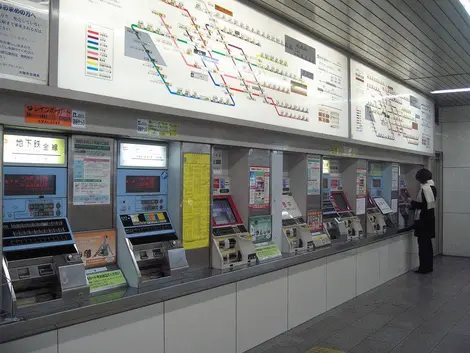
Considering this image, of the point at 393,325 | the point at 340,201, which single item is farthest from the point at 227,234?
the point at 340,201

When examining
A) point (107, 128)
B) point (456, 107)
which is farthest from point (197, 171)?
point (456, 107)

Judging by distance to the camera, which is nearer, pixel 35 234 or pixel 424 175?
pixel 35 234

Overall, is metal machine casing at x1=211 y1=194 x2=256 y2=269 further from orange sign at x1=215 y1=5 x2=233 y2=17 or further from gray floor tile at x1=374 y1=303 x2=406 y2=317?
gray floor tile at x1=374 y1=303 x2=406 y2=317

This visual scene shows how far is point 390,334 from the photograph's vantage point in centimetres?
466

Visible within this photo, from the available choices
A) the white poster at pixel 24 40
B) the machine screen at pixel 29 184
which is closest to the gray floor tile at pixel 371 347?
the machine screen at pixel 29 184

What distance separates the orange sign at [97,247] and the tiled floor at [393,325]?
1.62 metres

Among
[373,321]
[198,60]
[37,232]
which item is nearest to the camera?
[37,232]

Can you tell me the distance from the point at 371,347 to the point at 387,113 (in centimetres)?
406

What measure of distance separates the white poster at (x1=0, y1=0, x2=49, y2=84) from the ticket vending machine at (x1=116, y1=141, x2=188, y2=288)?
95 cm

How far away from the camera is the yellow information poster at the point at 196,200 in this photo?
374cm

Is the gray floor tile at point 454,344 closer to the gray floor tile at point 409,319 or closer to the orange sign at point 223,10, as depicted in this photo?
the gray floor tile at point 409,319

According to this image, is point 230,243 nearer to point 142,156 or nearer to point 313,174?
A: point 142,156

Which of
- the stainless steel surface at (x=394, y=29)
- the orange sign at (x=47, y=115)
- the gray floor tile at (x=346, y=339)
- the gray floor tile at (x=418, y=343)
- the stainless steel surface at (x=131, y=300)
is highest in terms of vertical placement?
the stainless steel surface at (x=394, y=29)

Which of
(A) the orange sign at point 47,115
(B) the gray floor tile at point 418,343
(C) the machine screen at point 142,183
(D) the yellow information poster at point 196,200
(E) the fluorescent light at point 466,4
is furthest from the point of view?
(B) the gray floor tile at point 418,343
